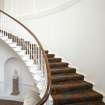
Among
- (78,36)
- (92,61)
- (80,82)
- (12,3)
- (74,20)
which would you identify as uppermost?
(12,3)

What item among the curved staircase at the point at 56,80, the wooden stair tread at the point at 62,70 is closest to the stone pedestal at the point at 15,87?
the curved staircase at the point at 56,80

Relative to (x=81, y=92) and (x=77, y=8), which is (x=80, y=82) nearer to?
(x=81, y=92)

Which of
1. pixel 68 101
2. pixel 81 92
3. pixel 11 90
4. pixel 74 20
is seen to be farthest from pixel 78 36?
pixel 11 90

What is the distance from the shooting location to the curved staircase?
4.34 m

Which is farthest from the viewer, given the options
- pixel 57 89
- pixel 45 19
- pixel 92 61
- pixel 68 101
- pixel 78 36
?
pixel 45 19

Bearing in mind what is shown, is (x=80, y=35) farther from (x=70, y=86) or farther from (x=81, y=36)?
(x=70, y=86)

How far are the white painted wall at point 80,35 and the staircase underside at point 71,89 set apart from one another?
230 millimetres

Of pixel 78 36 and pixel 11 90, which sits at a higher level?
pixel 78 36

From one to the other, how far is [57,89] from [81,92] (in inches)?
22.4

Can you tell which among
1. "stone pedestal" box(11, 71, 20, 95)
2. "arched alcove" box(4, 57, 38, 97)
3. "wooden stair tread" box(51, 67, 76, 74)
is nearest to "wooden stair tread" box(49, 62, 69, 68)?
"wooden stair tread" box(51, 67, 76, 74)

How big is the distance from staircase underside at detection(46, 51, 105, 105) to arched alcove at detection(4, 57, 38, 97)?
2.90 metres

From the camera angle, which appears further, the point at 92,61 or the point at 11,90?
the point at 11,90

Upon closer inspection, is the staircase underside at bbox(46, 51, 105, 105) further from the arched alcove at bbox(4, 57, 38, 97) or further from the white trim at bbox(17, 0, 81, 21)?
the arched alcove at bbox(4, 57, 38, 97)

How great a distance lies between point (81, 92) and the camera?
4.76 metres
